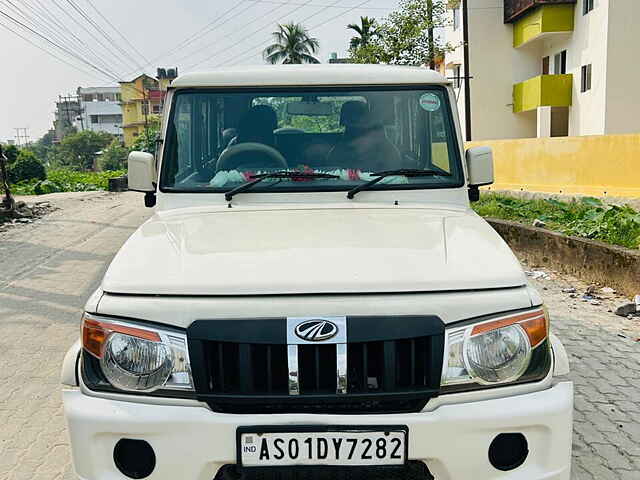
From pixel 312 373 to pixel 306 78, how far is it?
1885mm

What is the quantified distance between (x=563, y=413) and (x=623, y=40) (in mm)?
22059

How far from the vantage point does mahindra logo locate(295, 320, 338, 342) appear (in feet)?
6.91

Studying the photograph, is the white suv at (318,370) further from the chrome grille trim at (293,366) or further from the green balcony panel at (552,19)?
the green balcony panel at (552,19)

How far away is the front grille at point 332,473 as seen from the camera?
6.97ft

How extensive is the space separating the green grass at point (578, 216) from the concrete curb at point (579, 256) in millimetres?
216

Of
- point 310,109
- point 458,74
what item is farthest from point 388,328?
point 458,74

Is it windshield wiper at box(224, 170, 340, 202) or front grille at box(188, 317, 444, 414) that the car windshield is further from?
front grille at box(188, 317, 444, 414)

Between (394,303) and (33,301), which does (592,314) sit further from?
(33,301)

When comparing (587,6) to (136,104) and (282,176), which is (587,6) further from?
(136,104)

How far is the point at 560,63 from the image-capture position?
26016 mm

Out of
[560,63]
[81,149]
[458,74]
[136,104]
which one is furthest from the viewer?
[136,104]

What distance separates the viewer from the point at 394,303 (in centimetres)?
215

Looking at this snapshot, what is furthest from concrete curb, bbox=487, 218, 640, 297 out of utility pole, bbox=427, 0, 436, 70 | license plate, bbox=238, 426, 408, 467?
utility pole, bbox=427, 0, 436, 70

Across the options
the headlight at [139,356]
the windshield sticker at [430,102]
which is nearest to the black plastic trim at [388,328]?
the headlight at [139,356]
